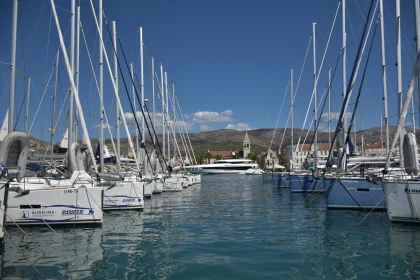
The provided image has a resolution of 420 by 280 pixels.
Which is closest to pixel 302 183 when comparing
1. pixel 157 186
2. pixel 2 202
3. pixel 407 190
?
pixel 157 186

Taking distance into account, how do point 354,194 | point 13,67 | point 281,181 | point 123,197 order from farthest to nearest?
point 281,181 < point 123,197 < point 354,194 < point 13,67

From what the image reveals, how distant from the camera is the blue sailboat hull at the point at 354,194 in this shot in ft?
71.4

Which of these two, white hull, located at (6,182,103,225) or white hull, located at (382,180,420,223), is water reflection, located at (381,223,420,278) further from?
white hull, located at (6,182,103,225)

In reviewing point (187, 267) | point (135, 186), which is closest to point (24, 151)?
point (135, 186)

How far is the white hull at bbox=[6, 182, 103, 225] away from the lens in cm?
1611

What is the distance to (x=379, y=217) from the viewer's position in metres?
19.7

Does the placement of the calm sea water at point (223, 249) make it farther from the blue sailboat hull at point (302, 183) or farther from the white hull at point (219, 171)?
the white hull at point (219, 171)

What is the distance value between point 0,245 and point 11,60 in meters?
8.22

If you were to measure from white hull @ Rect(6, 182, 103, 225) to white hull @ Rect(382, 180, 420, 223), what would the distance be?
40.9 feet

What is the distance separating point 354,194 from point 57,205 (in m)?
16.0

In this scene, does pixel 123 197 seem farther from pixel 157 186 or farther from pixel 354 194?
pixel 157 186

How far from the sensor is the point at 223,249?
42.6 feet

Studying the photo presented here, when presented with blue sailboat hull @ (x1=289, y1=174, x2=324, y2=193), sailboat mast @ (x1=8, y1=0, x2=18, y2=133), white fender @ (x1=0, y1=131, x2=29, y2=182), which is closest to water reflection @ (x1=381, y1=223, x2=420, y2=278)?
white fender @ (x1=0, y1=131, x2=29, y2=182)

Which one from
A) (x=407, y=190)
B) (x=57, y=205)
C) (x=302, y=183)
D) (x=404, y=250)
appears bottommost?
(x=404, y=250)
